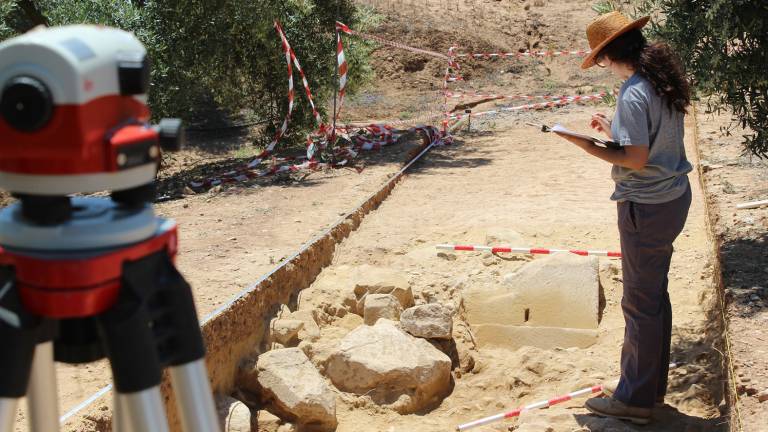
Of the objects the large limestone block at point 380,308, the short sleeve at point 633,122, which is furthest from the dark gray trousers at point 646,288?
the large limestone block at point 380,308

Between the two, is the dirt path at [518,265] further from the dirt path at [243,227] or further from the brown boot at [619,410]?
the dirt path at [243,227]

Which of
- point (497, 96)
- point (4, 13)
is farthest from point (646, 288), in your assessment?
point (497, 96)

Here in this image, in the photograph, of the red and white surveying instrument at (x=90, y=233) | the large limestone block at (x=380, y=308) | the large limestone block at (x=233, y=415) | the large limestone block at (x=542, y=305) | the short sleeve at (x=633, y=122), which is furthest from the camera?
the large limestone block at (x=380, y=308)

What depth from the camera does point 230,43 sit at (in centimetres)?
1317

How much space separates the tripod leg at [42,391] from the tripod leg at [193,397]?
0.26 meters

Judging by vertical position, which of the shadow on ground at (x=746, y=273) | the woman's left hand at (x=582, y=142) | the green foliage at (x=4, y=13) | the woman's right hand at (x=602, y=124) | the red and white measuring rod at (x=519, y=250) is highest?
the green foliage at (x=4, y=13)

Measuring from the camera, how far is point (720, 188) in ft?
27.9

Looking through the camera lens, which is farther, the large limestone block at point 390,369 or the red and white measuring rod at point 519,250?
the red and white measuring rod at point 519,250

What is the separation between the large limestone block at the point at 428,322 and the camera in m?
6.11

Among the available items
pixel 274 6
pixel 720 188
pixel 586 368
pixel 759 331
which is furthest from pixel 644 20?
pixel 274 6

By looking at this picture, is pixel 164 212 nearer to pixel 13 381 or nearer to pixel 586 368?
pixel 586 368

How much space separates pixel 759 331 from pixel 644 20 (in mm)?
1962

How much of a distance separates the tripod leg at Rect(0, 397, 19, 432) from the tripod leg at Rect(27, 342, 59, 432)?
0.36ft

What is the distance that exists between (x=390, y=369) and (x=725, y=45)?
320 cm
